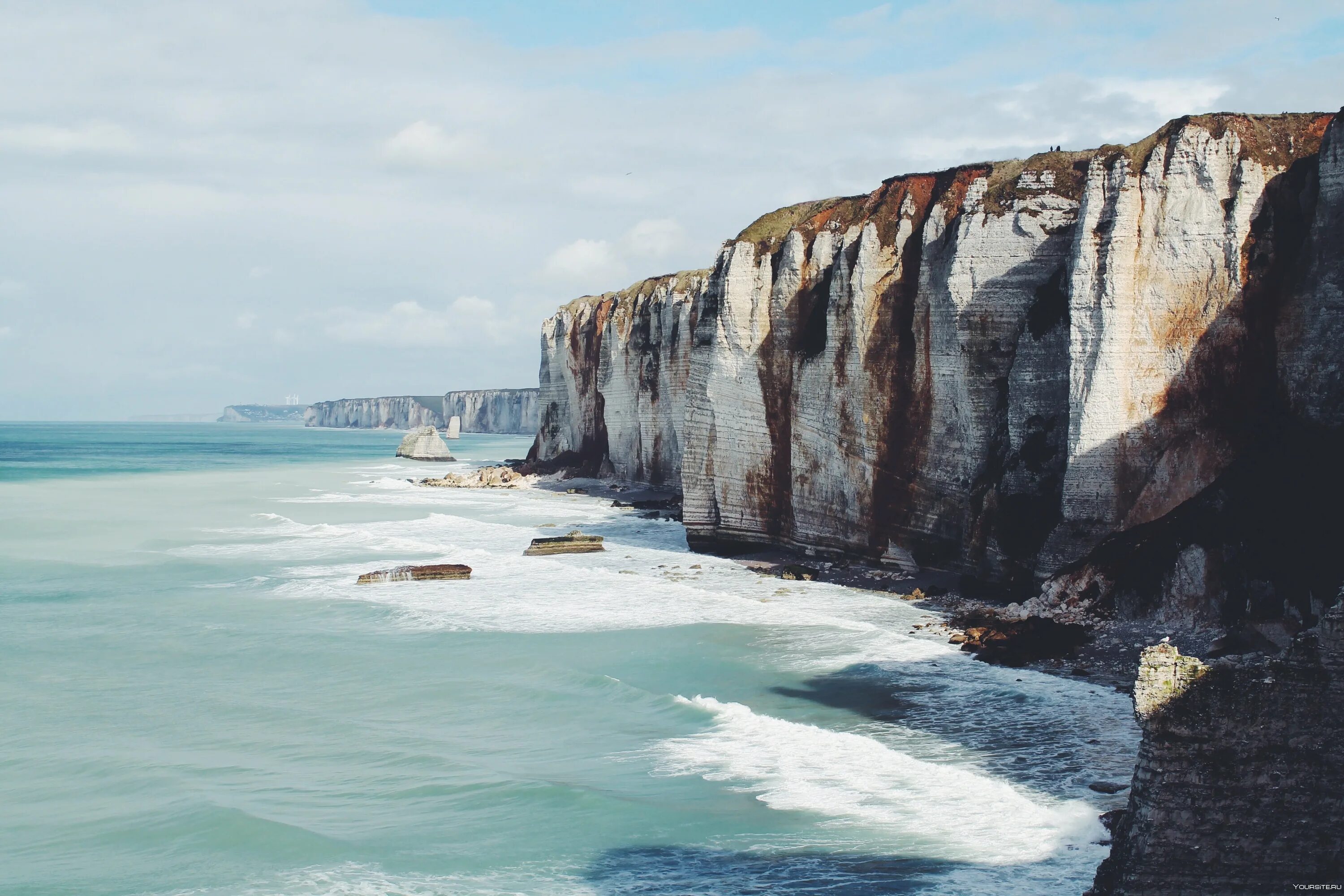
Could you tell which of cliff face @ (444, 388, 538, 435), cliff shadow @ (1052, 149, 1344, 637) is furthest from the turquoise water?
cliff face @ (444, 388, 538, 435)

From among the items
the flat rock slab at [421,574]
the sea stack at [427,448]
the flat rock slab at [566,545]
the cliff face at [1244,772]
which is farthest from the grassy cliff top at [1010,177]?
the sea stack at [427,448]

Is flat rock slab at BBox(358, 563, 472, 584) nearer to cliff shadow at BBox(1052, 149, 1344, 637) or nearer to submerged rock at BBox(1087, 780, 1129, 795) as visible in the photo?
cliff shadow at BBox(1052, 149, 1344, 637)

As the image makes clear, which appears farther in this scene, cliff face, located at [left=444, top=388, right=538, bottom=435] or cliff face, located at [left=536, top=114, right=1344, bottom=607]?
cliff face, located at [left=444, top=388, right=538, bottom=435]

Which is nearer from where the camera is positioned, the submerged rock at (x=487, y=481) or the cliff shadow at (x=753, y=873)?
Answer: the cliff shadow at (x=753, y=873)

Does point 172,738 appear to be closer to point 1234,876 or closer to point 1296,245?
point 1234,876

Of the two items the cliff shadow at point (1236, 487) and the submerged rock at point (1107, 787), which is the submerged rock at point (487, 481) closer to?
the cliff shadow at point (1236, 487)

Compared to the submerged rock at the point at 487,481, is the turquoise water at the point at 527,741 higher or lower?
Result: lower

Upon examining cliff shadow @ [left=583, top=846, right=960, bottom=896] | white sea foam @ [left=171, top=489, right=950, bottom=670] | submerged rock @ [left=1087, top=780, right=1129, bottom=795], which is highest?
white sea foam @ [left=171, top=489, right=950, bottom=670]
